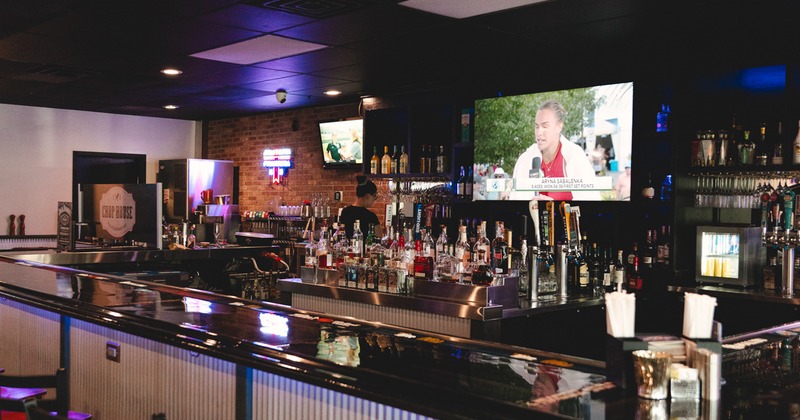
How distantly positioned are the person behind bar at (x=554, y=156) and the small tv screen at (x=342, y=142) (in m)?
2.62

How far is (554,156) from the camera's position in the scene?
6457 mm

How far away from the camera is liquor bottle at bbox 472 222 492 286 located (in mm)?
4203

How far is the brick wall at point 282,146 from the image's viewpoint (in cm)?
936

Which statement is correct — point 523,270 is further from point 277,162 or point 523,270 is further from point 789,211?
point 277,162

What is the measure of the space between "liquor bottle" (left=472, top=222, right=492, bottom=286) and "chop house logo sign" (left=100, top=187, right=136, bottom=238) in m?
3.62

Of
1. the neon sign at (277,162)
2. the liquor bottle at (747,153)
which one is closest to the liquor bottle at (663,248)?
the liquor bottle at (747,153)

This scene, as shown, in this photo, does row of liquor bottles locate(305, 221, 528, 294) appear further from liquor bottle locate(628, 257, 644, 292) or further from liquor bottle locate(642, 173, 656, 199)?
liquor bottle locate(642, 173, 656, 199)

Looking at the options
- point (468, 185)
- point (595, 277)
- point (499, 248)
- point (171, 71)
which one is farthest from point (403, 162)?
point (499, 248)

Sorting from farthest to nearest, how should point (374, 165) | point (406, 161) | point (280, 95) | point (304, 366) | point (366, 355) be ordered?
1. point (280, 95)
2. point (374, 165)
3. point (406, 161)
4. point (366, 355)
5. point (304, 366)

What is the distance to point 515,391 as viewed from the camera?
1.79 m

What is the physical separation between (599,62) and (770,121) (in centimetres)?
138

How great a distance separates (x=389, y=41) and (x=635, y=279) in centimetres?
268

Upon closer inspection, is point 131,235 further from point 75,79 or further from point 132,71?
point 75,79

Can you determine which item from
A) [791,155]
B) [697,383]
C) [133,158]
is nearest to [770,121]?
[791,155]
